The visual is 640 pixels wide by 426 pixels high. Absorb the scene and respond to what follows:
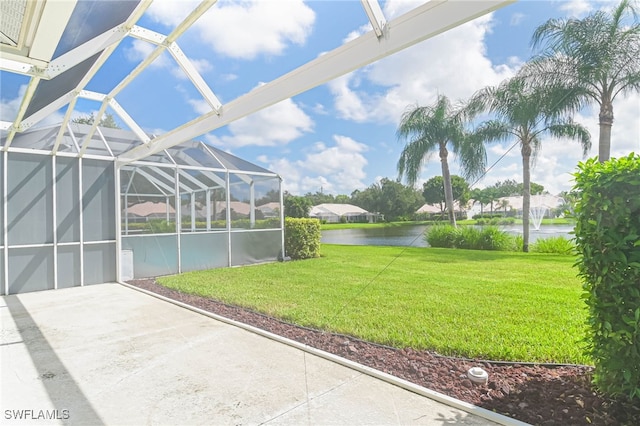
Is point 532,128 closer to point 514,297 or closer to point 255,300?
point 514,297

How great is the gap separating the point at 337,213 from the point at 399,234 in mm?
18387

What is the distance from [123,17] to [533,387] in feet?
16.1

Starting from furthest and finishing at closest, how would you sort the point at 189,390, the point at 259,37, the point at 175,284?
the point at 175,284 → the point at 259,37 → the point at 189,390

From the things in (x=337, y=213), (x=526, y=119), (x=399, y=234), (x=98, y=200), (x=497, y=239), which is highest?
(x=526, y=119)

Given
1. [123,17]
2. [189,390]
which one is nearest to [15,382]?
[189,390]

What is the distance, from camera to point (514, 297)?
535 cm

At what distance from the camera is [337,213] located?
31.5 meters

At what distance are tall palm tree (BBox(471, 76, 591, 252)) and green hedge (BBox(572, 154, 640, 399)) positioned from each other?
194 inches

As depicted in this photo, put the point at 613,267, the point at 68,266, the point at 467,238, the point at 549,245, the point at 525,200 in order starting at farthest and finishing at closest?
the point at 467,238
the point at 525,200
the point at 549,245
the point at 68,266
the point at 613,267

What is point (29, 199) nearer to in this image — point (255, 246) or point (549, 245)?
point (255, 246)

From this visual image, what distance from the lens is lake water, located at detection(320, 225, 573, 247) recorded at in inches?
346

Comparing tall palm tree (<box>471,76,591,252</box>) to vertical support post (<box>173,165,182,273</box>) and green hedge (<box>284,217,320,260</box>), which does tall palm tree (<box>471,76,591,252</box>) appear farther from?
vertical support post (<box>173,165,182,273</box>)

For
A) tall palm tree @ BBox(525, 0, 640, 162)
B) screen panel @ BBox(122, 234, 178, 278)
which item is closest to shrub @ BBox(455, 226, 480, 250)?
tall palm tree @ BBox(525, 0, 640, 162)

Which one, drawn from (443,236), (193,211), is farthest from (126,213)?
(443,236)
